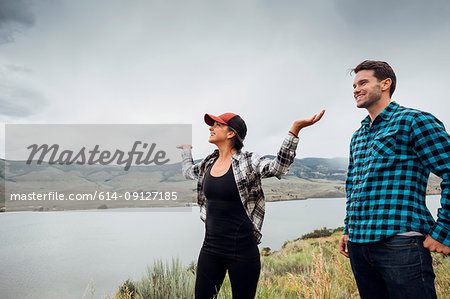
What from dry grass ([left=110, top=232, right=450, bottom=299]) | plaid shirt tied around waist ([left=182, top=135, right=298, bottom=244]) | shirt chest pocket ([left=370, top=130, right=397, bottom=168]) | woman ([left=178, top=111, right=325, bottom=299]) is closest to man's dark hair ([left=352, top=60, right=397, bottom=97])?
shirt chest pocket ([left=370, top=130, right=397, bottom=168])

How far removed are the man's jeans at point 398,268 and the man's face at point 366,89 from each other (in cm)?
86

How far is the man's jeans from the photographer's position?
1.61 meters

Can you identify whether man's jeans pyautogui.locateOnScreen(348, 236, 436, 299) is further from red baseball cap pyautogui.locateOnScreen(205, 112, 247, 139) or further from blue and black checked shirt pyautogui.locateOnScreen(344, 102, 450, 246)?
red baseball cap pyautogui.locateOnScreen(205, 112, 247, 139)

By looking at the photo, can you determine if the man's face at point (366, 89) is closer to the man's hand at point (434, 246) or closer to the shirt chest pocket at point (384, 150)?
the shirt chest pocket at point (384, 150)

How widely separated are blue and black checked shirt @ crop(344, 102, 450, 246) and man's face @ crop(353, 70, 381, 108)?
108 mm

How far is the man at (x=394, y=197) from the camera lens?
5.32ft

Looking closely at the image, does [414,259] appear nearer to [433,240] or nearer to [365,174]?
[433,240]

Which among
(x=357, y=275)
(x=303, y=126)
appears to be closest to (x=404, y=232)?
(x=357, y=275)

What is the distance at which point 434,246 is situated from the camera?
1.60m

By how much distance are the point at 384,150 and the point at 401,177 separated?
7.1 inches

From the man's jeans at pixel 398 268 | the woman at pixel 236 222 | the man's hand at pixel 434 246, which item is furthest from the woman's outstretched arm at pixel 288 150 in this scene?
the man's hand at pixel 434 246

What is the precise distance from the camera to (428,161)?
1686 millimetres

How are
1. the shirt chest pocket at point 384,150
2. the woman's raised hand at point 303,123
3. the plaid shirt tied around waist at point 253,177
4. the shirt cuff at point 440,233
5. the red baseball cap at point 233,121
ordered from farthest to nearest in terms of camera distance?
the red baseball cap at point 233,121 < the plaid shirt tied around waist at point 253,177 < the woman's raised hand at point 303,123 < the shirt chest pocket at point 384,150 < the shirt cuff at point 440,233

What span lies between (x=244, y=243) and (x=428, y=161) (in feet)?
4.05
